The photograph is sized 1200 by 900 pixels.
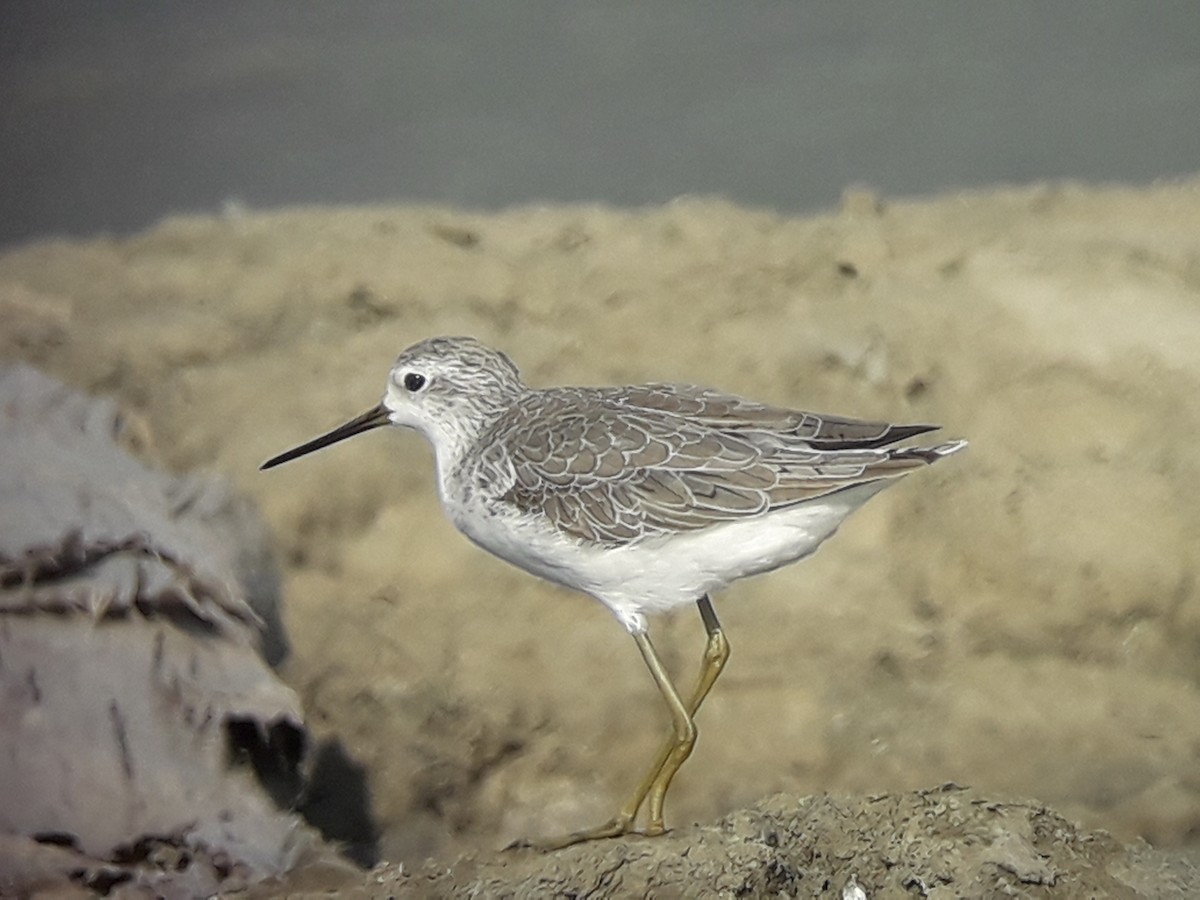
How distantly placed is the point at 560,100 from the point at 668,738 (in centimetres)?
119

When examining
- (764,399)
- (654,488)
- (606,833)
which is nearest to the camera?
(654,488)

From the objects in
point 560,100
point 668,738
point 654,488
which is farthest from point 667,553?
point 560,100

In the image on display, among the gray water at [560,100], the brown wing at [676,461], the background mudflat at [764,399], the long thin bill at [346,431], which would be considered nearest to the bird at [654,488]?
the brown wing at [676,461]

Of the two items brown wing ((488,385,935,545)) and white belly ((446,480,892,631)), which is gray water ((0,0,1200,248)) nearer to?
brown wing ((488,385,935,545))

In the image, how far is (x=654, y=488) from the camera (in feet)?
6.87

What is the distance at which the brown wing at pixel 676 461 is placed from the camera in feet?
6.75

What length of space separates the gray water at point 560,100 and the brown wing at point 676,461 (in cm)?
67

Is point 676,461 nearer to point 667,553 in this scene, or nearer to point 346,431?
point 667,553

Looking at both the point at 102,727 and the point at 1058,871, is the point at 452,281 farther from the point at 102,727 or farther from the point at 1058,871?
the point at 1058,871

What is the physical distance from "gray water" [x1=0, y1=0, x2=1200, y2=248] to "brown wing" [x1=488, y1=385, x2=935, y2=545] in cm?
67

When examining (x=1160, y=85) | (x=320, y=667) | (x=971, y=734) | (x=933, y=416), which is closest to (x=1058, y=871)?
(x=971, y=734)

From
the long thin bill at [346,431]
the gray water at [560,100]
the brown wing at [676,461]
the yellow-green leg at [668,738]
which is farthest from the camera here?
the gray water at [560,100]

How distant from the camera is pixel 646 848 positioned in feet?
6.88

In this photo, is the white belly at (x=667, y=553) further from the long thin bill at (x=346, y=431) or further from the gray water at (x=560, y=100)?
the gray water at (x=560, y=100)
